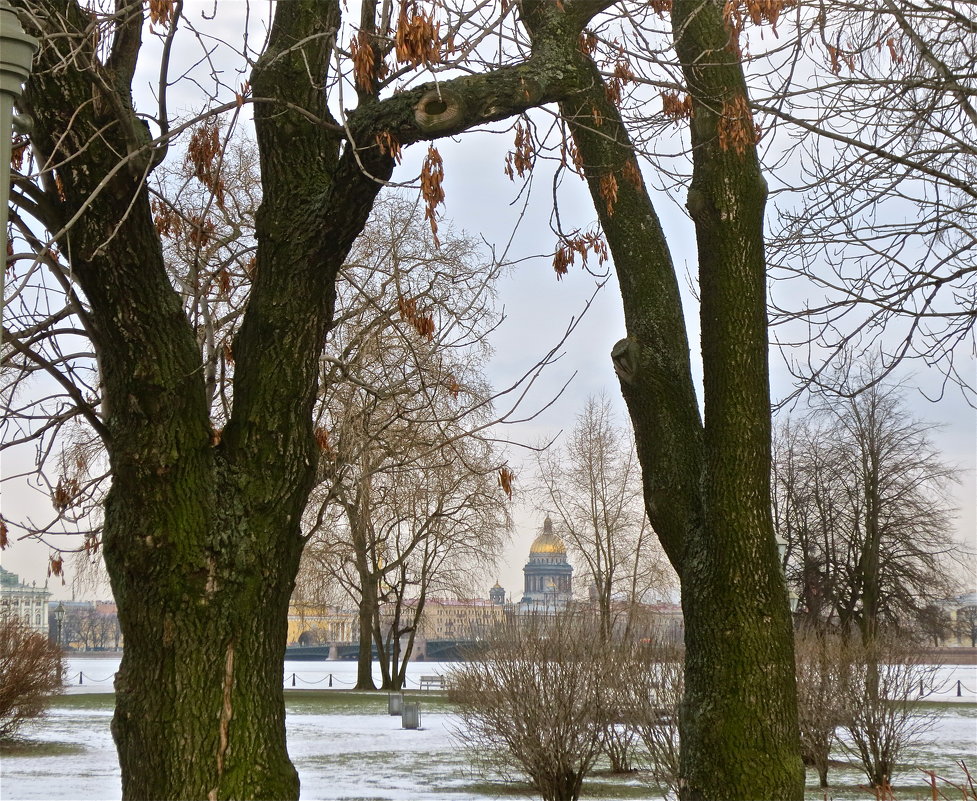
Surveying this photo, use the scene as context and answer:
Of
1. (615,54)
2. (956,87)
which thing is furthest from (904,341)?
(615,54)

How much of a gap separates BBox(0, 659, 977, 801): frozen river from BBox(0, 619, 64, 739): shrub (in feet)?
1.72

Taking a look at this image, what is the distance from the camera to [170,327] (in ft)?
15.8

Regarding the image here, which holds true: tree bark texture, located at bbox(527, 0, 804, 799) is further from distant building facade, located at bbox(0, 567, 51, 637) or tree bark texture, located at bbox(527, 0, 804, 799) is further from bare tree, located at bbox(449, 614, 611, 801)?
distant building facade, located at bbox(0, 567, 51, 637)

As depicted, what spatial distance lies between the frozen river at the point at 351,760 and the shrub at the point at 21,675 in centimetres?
52

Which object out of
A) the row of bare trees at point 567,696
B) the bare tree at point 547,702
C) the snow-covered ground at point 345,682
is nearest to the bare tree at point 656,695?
the row of bare trees at point 567,696

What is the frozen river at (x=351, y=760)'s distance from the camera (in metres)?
13.0

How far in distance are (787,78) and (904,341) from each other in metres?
2.72

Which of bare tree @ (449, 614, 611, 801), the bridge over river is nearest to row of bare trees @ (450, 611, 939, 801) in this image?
bare tree @ (449, 614, 611, 801)

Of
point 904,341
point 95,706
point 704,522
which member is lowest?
point 95,706

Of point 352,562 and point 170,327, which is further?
point 352,562

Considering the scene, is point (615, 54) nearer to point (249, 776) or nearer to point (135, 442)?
point (135, 442)

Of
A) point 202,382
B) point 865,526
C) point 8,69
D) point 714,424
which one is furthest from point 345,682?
point 8,69

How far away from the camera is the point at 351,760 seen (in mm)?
16188

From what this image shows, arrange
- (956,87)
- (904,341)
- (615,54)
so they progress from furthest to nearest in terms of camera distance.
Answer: (904,341) → (956,87) → (615,54)
